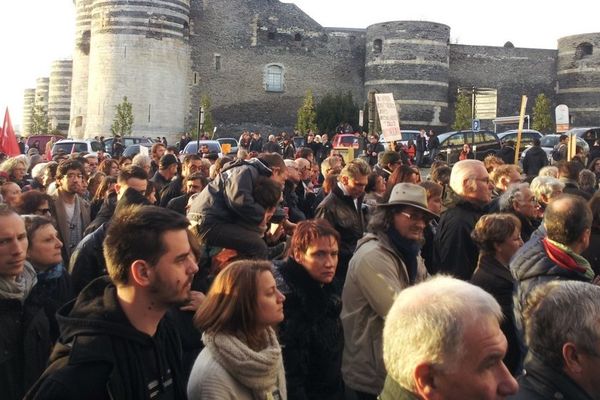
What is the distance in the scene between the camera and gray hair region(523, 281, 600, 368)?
2672mm

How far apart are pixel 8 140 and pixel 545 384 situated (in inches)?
503

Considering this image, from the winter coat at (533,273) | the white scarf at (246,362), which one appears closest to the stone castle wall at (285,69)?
the winter coat at (533,273)

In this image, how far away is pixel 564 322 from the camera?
271 centimetres

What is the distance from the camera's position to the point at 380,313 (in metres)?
4.05

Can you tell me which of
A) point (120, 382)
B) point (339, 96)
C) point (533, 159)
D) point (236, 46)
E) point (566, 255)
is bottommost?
point (120, 382)

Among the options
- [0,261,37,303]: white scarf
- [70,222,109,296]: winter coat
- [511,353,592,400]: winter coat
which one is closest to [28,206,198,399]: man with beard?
[0,261,37,303]: white scarf

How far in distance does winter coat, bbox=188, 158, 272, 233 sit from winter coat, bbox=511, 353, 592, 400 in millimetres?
2702

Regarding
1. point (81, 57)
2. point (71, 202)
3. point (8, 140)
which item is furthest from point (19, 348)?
point (81, 57)

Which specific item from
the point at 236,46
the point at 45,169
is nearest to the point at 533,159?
the point at 45,169

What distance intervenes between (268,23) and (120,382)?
43160 millimetres

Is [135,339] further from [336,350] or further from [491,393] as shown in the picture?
Result: [336,350]

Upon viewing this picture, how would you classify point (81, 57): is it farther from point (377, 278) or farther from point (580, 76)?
point (377, 278)

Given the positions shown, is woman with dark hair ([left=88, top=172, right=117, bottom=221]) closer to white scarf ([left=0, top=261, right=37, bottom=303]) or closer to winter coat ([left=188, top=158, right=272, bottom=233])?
winter coat ([left=188, top=158, right=272, bottom=233])

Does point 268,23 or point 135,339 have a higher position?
point 268,23
